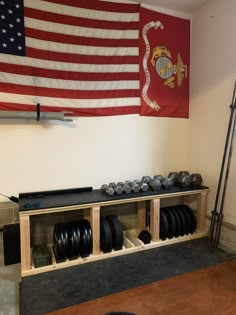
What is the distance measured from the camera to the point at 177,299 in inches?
56.7

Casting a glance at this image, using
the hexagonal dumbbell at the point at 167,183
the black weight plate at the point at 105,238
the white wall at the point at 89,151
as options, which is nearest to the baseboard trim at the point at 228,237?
the hexagonal dumbbell at the point at 167,183

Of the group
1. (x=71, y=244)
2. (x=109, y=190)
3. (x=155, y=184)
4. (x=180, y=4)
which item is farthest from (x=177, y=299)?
(x=180, y=4)

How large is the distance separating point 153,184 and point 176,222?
56 centimetres

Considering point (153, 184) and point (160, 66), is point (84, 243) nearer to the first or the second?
point (153, 184)

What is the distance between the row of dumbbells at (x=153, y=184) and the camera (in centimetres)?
269

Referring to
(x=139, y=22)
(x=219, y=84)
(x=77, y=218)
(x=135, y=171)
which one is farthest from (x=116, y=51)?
(x=77, y=218)

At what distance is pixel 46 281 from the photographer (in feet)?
6.90

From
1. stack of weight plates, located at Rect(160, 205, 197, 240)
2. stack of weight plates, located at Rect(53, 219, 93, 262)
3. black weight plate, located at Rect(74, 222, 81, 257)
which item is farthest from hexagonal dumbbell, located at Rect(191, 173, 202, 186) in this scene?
black weight plate, located at Rect(74, 222, 81, 257)

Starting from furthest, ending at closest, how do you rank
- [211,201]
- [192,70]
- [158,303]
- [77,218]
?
[192,70] → [211,201] → [77,218] → [158,303]

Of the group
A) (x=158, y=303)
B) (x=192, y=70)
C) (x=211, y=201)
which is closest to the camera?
(x=158, y=303)

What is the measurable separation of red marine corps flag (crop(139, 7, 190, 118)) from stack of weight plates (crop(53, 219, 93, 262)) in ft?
5.44

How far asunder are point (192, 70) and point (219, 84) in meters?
0.55

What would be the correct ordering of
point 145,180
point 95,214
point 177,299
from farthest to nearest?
point 145,180, point 95,214, point 177,299

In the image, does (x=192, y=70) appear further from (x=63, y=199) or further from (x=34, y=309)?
(x=34, y=309)
